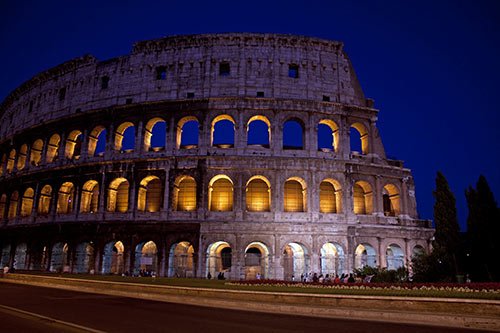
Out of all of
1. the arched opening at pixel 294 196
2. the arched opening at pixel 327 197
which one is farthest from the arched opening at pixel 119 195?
the arched opening at pixel 327 197

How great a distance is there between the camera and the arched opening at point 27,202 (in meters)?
35.7

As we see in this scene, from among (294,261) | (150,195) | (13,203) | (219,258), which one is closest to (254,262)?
(219,258)

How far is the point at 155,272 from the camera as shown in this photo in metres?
27.5

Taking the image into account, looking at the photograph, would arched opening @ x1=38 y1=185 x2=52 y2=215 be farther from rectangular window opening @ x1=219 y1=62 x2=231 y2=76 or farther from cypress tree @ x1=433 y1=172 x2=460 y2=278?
cypress tree @ x1=433 y1=172 x2=460 y2=278

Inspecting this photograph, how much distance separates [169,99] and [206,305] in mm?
19808

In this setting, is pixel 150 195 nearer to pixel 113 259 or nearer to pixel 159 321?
pixel 113 259

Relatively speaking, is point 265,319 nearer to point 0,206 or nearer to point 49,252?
point 49,252

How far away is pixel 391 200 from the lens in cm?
3138

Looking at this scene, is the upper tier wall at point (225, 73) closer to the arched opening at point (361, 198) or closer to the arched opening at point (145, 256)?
the arched opening at point (361, 198)

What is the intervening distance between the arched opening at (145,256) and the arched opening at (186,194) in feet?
12.8

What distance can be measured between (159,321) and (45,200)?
30583 millimetres

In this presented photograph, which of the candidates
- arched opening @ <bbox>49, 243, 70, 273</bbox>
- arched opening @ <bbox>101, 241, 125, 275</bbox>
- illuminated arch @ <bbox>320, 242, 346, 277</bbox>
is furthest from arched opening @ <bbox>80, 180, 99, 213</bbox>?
illuminated arch @ <bbox>320, 242, 346, 277</bbox>

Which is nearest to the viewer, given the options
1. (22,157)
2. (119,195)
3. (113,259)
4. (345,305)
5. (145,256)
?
(345,305)

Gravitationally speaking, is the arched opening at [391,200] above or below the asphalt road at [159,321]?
above
